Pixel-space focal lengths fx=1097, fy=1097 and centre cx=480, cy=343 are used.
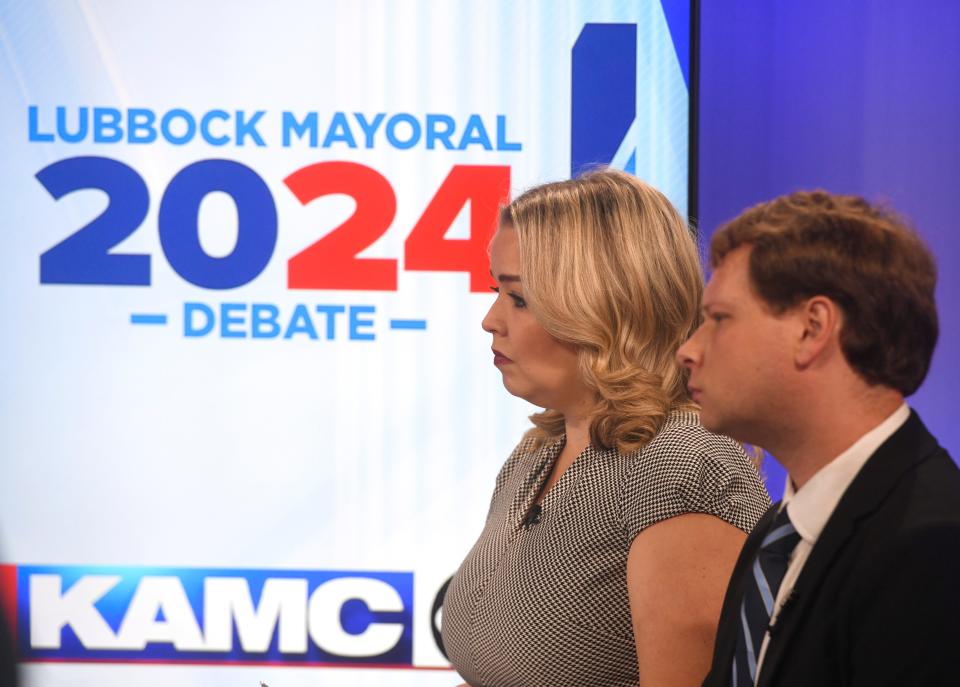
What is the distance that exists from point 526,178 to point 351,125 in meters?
0.56

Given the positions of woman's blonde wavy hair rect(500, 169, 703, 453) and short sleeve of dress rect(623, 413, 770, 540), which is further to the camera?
woman's blonde wavy hair rect(500, 169, 703, 453)

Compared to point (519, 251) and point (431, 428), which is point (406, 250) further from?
point (519, 251)

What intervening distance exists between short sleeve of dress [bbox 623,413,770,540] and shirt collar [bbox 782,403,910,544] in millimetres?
350

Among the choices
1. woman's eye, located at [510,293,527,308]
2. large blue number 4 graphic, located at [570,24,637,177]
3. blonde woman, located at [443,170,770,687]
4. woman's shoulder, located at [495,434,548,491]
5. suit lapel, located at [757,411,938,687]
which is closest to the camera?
suit lapel, located at [757,411,938,687]

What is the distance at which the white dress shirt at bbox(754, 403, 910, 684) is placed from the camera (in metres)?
1.18

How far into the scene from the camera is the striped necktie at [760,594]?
4.19ft

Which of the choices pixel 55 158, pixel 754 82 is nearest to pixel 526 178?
pixel 754 82

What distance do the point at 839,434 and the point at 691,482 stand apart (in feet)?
1.38

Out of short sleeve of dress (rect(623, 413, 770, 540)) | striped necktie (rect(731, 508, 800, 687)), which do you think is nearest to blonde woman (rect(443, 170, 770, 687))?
short sleeve of dress (rect(623, 413, 770, 540))

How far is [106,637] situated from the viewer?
11.0 feet

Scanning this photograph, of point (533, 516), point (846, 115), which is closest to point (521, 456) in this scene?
point (533, 516)

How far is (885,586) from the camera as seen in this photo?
1062 millimetres

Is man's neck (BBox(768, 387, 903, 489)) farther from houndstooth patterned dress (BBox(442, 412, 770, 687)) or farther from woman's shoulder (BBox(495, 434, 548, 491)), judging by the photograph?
woman's shoulder (BBox(495, 434, 548, 491))

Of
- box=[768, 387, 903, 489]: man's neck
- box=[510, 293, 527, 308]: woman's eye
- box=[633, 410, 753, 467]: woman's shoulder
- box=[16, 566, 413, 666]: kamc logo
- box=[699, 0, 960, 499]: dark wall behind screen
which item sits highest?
box=[699, 0, 960, 499]: dark wall behind screen
